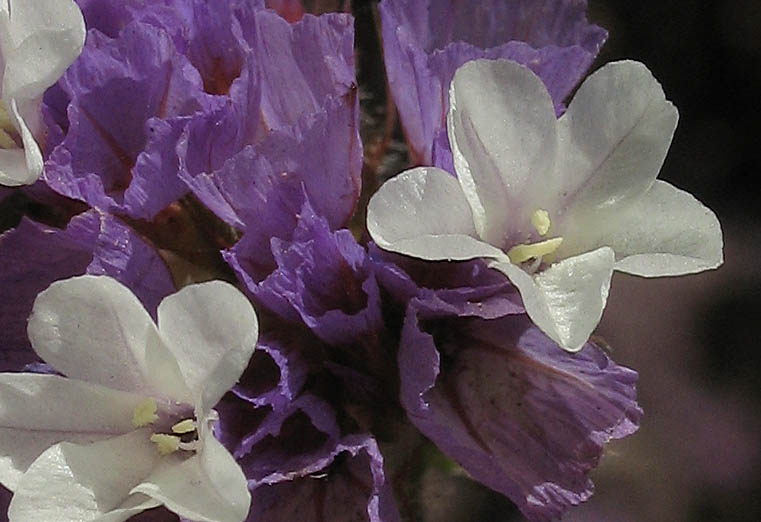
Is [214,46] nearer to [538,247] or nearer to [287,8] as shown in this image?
[287,8]

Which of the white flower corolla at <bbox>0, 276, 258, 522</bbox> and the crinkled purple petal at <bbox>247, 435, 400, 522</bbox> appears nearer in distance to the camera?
the white flower corolla at <bbox>0, 276, 258, 522</bbox>

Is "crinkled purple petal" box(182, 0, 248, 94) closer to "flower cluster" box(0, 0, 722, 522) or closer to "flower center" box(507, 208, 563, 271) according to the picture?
"flower cluster" box(0, 0, 722, 522)

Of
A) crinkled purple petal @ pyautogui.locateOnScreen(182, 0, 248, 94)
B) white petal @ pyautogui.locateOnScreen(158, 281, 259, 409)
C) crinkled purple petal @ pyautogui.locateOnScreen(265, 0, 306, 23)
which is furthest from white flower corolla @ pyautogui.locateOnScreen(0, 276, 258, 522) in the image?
crinkled purple petal @ pyautogui.locateOnScreen(265, 0, 306, 23)

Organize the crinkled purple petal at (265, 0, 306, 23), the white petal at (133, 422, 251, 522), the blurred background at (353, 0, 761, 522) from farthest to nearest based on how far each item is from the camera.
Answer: the blurred background at (353, 0, 761, 522)
the crinkled purple petal at (265, 0, 306, 23)
the white petal at (133, 422, 251, 522)

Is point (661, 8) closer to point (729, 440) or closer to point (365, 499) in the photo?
point (729, 440)

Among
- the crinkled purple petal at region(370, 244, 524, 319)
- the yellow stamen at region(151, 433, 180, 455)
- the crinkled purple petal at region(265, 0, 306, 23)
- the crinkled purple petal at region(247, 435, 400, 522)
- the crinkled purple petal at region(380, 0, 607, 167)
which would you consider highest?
the crinkled purple petal at region(380, 0, 607, 167)

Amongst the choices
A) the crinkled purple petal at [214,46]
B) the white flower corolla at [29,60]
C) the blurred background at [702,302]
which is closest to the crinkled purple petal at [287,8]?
the crinkled purple petal at [214,46]

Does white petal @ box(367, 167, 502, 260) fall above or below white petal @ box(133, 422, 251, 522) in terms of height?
above

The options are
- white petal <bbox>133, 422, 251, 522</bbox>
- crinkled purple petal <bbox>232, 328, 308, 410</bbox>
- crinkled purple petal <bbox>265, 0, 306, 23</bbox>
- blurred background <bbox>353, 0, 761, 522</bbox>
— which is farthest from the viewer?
blurred background <bbox>353, 0, 761, 522</bbox>

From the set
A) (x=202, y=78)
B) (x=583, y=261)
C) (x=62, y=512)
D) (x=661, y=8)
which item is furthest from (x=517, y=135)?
(x=661, y=8)
